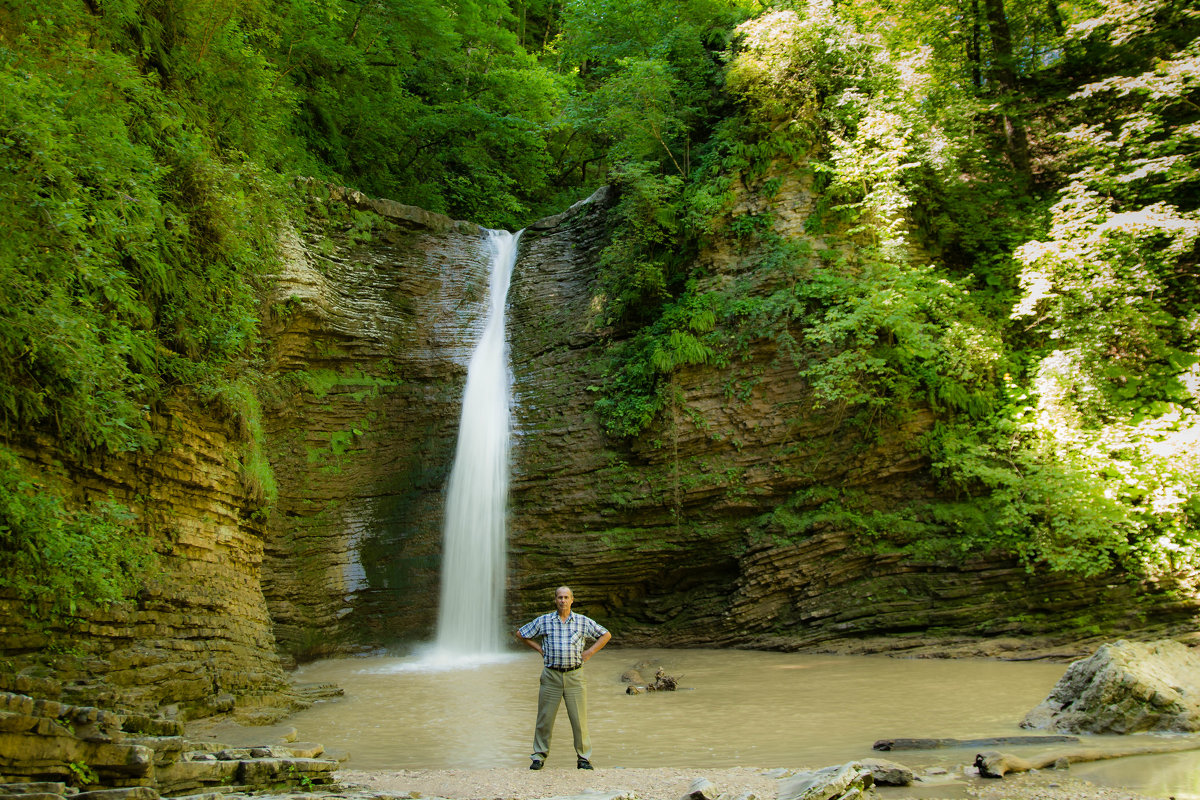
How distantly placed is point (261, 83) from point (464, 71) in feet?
40.6

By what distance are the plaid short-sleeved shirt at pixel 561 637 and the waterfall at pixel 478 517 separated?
8030 millimetres

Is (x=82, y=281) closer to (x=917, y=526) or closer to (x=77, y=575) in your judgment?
(x=77, y=575)

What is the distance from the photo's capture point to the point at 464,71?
22.5 m

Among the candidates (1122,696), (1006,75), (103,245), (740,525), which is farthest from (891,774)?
(1006,75)

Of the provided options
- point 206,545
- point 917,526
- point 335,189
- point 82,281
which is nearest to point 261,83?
point 335,189

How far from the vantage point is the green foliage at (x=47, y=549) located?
217 inches

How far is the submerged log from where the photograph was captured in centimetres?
615

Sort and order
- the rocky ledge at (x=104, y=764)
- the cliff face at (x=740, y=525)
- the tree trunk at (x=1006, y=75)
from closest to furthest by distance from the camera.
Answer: the rocky ledge at (x=104, y=764)
the cliff face at (x=740, y=525)
the tree trunk at (x=1006, y=75)

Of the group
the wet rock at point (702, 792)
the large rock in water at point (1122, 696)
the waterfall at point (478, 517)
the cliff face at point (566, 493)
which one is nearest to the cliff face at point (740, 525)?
the cliff face at point (566, 493)

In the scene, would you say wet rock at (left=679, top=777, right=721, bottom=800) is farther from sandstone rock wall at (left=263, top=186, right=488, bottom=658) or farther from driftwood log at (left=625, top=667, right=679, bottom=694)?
sandstone rock wall at (left=263, top=186, right=488, bottom=658)

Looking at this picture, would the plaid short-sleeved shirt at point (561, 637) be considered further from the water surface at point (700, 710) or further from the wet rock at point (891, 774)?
the wet rock at point (891, 774)

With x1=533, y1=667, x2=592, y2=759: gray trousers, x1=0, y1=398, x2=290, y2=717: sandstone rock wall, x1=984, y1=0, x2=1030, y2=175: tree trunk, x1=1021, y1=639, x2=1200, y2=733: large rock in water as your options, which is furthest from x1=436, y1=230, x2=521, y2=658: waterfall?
x1=984, y1=0, x2=1030, y2=175: tree trunk

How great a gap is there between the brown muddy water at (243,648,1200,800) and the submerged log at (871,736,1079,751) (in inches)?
4.8

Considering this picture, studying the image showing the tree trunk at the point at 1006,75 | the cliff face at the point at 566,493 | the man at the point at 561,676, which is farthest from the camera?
the tree trunk at the point at 1006,75
